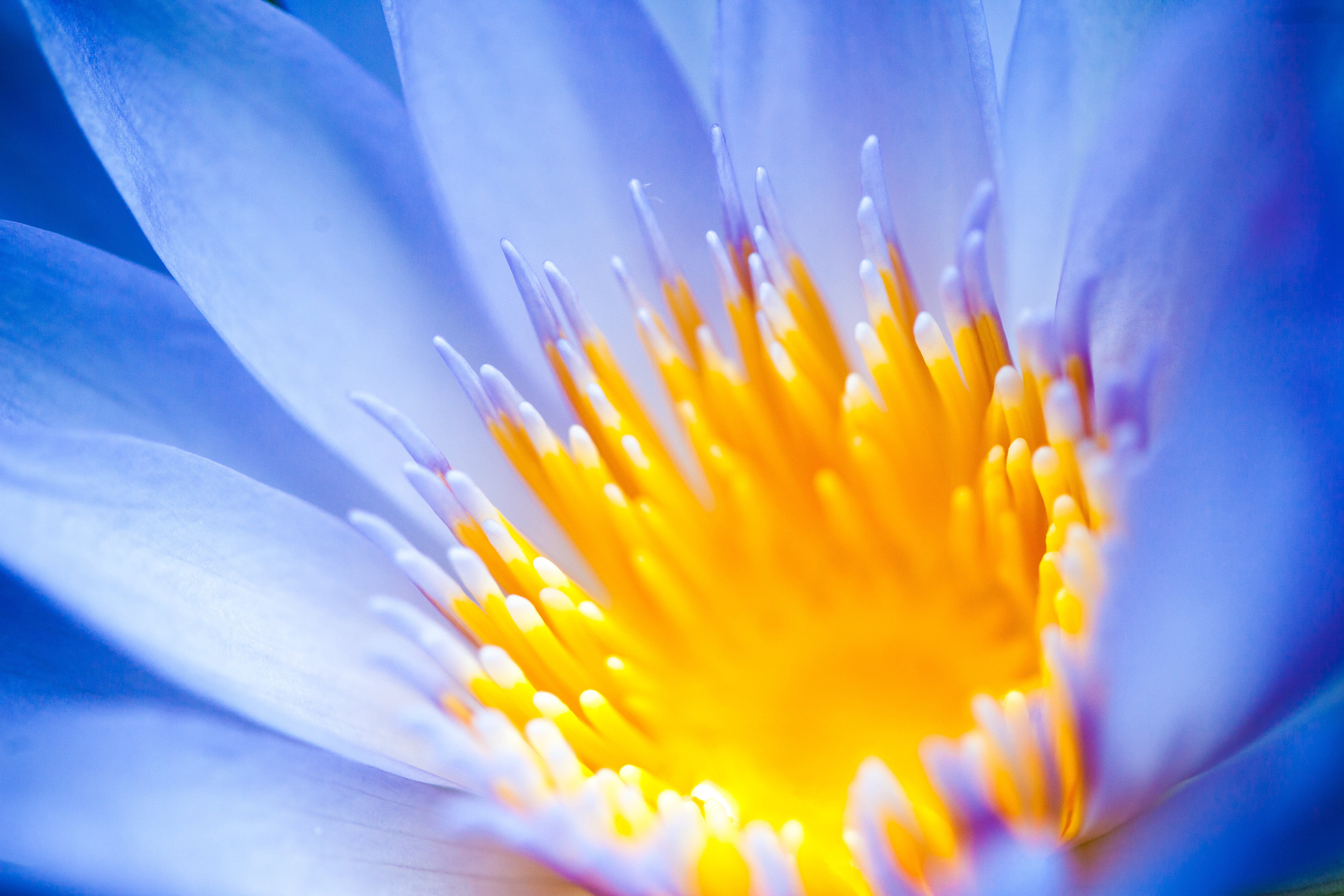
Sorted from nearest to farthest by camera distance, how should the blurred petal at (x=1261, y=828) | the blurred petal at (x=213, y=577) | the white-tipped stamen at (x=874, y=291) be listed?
1. the blurred petal at (x=1261, y=828)
2. the blurred petal at (x=213, y=577)
3. the white-tipped stamen at (x=874, y=291)

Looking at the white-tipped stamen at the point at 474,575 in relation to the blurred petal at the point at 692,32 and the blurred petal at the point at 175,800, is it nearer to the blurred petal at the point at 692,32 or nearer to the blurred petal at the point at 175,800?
the blurred petal at the point at 175,800

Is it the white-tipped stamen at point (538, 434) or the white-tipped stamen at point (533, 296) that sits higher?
the white-tipped stamen at point (533, 296)

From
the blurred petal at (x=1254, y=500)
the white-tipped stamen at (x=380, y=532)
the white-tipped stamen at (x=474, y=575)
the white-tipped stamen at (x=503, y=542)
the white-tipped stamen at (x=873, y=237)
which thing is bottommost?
the blurred petal at (x=1254, y=500)

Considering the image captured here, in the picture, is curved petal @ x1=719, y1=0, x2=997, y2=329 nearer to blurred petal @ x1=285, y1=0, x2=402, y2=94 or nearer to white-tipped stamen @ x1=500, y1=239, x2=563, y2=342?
white-tipped stamen @ x1=500, y1=239, x2=563, y2=342

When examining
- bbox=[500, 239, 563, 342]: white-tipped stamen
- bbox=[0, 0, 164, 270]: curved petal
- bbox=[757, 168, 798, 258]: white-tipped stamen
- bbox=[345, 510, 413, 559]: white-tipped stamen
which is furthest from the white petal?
bbox=[0, 0, 164, 270]: curved petal

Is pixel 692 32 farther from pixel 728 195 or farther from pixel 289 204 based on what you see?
pixel 289 204

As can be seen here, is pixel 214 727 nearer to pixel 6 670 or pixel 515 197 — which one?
pixel 6 670

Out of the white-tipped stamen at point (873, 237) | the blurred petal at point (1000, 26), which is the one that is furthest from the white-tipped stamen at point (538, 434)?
the blurred petal at point (1000, 26)
